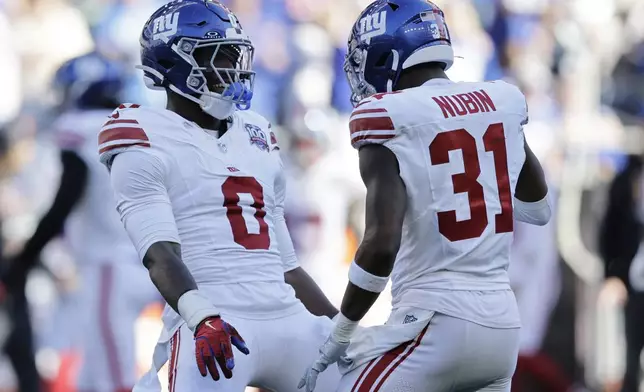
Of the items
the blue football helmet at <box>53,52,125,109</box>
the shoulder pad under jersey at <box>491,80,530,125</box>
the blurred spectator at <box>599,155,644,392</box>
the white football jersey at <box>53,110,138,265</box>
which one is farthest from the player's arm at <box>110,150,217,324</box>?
the blurred spectator at <box>599,155,644,392</box>

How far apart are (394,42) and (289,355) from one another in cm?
96

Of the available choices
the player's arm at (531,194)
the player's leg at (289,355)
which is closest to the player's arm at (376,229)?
the player's leg at (289,355)

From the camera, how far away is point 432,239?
4016 mm

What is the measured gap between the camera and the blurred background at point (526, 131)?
833 cm

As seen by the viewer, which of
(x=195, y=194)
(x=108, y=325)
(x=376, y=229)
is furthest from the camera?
(x=108, y=325)

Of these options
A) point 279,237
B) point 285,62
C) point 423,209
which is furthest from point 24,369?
point 423,209

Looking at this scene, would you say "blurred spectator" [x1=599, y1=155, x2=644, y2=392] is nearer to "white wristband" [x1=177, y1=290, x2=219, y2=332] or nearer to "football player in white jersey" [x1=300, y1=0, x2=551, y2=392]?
"football player in white jersey" [x1=300, y1=0, x2=551, y2=392]

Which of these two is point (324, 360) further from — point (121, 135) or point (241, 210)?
point (121, 135)

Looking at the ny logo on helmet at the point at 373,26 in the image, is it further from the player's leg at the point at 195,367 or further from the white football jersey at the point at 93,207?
the white football jersey at the point at 93,207

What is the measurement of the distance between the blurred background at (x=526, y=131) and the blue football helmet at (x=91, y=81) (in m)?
0.45

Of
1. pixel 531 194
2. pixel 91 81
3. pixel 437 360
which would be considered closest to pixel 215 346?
pixel 437 360

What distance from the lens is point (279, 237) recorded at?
174 inches

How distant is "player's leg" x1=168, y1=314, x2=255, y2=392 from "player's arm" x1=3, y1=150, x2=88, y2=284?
10.2 ft

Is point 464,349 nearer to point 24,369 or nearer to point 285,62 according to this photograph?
point 24,369
